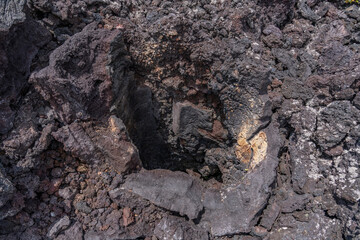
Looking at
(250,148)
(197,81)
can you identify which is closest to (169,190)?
(250,148)

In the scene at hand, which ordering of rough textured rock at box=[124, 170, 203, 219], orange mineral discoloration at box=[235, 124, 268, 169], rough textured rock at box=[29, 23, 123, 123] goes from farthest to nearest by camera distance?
orange mineral discoloration at box=[235, 124, 268, 169] → rough textured rock at box=[124, 170, 203, 219] → rough textured rock at box=[29, 23, 123, 123]

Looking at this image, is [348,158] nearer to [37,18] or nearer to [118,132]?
[118,132]

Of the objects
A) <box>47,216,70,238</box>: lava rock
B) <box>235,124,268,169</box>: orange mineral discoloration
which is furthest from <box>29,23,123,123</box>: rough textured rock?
<box>235,124,268,169</box>: orange mineral discoloration

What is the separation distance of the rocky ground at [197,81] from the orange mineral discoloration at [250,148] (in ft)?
0.04

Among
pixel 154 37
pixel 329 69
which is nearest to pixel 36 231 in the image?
pixel 154 37

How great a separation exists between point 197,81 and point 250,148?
0.90m

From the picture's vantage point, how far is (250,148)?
2.58 metres

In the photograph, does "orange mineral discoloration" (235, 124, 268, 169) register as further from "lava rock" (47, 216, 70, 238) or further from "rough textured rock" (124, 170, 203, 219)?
"lava rock" (47, 216, 70, 238)

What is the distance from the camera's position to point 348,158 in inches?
86.1

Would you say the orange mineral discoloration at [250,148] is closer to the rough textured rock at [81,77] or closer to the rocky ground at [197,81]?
the rocky ground at [197,81]

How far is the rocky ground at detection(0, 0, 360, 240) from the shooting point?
2057 mm

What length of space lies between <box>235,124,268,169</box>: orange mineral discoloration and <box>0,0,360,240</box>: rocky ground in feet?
0.04

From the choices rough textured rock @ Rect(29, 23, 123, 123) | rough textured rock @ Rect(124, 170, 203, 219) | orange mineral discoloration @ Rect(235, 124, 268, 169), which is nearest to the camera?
rough textured rock @ Rect(29, 23, 123, 123)

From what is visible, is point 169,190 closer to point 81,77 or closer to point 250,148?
point 250,148
